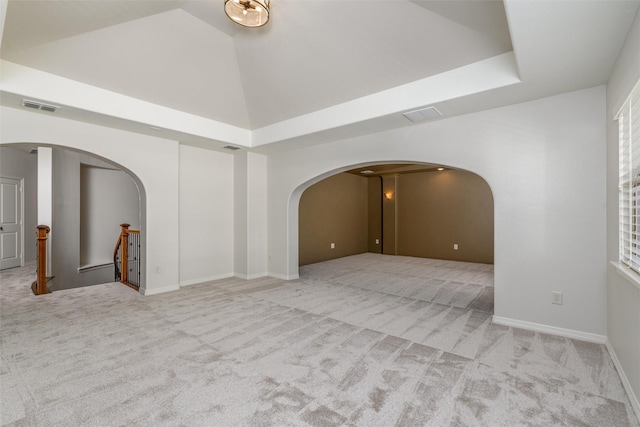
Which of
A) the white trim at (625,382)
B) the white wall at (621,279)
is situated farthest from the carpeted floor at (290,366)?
the white wall at (621,279)

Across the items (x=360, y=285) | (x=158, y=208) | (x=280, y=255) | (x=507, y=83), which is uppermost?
(x=507, y=83)

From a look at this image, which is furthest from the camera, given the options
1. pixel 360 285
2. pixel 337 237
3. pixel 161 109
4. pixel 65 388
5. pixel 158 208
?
pixel 337 237

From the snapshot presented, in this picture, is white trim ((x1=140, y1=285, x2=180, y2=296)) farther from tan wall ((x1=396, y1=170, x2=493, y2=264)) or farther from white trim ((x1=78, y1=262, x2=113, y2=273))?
tan wall ((x1=396, y1=170, x2=493, y2=264))

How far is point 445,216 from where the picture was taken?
8.31 metres

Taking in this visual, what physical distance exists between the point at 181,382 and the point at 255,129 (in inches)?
167

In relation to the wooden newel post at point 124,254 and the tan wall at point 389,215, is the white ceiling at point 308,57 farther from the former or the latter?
the tan wall at point 389,215

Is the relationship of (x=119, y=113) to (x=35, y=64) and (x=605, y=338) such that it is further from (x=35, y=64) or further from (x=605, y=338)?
(x=605, y=338)

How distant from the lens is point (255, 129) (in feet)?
17.6

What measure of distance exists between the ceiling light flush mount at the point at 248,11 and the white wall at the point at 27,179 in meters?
7.69

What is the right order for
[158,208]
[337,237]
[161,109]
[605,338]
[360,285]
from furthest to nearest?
[337,237], [360,285], [158,208], [161,109], [605,338]

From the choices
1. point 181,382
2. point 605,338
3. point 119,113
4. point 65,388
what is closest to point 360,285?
point 605,338

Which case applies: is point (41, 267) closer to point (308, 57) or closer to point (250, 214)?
point (250, 214)

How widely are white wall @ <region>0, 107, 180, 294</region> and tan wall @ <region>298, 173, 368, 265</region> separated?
3240 millimetres

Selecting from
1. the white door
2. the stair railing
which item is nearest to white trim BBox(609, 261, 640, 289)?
the stair railing
